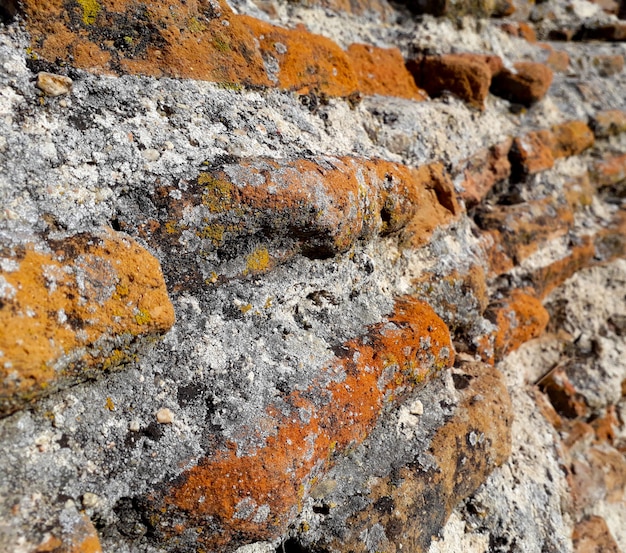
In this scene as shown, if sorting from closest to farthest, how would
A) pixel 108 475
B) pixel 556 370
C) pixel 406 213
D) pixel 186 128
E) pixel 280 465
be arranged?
pixel 108 475 → pixel 280 465 → pixel 186 128 → pixel 406 213 → pixel 556 370

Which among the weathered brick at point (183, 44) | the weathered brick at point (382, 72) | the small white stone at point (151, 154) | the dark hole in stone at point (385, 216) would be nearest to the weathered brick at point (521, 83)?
the weathered brick at point (382, 72)

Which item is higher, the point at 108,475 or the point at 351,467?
the point at 108,475

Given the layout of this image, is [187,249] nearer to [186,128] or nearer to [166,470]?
[186,128]

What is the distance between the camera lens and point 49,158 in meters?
0.87

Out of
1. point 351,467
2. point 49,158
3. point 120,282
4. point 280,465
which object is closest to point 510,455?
point 351,467

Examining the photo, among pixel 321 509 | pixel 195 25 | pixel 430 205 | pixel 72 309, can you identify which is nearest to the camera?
pixel 72 309

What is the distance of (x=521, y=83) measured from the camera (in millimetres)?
2125

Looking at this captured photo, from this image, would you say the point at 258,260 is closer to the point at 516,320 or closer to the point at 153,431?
the point at 153,431

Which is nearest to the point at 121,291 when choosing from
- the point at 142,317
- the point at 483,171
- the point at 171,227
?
the point at 142,317

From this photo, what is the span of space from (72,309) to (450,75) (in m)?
1.57

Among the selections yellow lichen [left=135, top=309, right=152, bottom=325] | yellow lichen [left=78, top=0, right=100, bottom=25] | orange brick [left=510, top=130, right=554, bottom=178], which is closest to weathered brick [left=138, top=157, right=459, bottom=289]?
yellow lichen [left=135, top=309, right=152, bottom=325]

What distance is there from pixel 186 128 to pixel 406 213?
601 millimetres

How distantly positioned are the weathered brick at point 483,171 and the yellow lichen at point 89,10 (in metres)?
1.18

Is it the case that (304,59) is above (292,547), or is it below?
above
